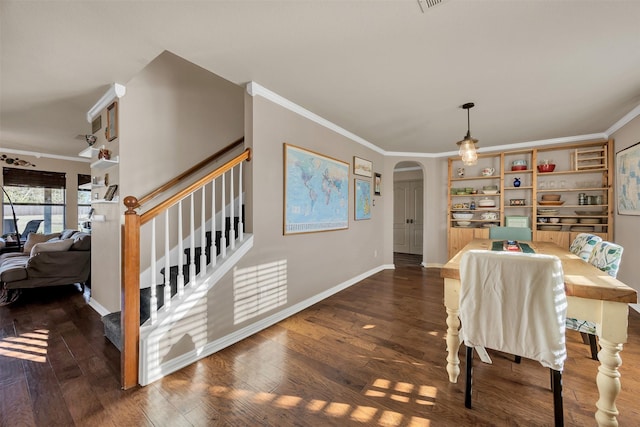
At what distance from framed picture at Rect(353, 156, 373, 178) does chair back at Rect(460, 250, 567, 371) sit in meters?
2.84

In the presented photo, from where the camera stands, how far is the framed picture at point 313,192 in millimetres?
2936

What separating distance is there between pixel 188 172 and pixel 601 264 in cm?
384

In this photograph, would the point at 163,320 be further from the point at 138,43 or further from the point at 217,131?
the point at 217,131

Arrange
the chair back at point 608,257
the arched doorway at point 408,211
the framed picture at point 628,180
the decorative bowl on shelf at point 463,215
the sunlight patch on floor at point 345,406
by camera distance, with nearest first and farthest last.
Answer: the sunlight patch on floor at point 345,406, the chair back at point 608,257, the framed picture at point 628,180, the decorative bowl on shelf at point 463,215, the arched doorway at point 408,211

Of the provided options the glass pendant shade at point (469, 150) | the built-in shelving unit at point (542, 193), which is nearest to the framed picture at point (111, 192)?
the glass pendant shade at point (469, 150)

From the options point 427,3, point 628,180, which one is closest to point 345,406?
point 427,3

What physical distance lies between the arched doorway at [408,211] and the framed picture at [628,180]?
12.1ft

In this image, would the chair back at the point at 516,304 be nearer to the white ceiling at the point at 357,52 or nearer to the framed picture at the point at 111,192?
the white ceiling at the point at 357,52

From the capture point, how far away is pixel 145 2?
1520 mm

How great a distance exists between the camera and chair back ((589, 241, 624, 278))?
1846 mm

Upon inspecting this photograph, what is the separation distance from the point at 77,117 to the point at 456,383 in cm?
510

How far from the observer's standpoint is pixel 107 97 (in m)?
2.71

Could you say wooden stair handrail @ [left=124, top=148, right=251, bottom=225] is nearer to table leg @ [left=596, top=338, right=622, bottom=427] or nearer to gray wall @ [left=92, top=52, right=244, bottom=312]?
gray wall @ [left=92, top=52, right=244, bottom=312]

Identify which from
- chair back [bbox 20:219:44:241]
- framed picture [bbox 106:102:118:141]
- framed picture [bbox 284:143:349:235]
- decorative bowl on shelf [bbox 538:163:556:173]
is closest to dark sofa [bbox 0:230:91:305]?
framed picture [bbox 106:102:118:141]
